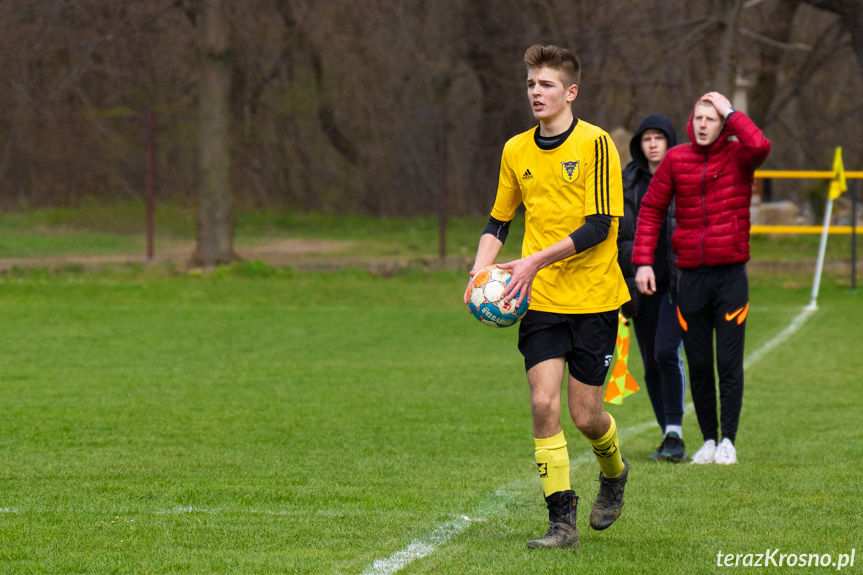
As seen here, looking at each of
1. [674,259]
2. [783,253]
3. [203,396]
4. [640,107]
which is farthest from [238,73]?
[674,259]

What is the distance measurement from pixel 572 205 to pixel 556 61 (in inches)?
22.9

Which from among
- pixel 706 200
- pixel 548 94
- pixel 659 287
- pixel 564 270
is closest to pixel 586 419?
pixel 564 270

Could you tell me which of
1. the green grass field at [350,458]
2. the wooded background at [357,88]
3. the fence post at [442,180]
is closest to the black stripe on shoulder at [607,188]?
the green grass field at [350,458]

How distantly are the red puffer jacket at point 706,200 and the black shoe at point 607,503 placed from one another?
188 cm

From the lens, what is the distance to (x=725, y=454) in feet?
21.8

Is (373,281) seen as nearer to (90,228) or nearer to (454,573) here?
(90,228)

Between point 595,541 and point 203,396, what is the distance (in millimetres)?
4958

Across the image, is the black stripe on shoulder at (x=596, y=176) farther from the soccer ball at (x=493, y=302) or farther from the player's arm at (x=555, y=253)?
the soccer ball at (x=493, y=302)

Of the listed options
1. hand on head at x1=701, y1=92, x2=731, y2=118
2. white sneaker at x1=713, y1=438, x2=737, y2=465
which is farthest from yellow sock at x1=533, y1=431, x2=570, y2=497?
hand on head at x1=701, y1=92, x2=731, y2=118

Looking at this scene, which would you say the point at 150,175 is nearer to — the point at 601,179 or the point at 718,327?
the point at 718,327

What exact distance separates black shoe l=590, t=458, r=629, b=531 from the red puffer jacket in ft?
6.18

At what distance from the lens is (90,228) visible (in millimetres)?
23875

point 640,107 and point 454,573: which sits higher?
point 640,107

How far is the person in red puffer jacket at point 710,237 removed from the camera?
6500 mm
